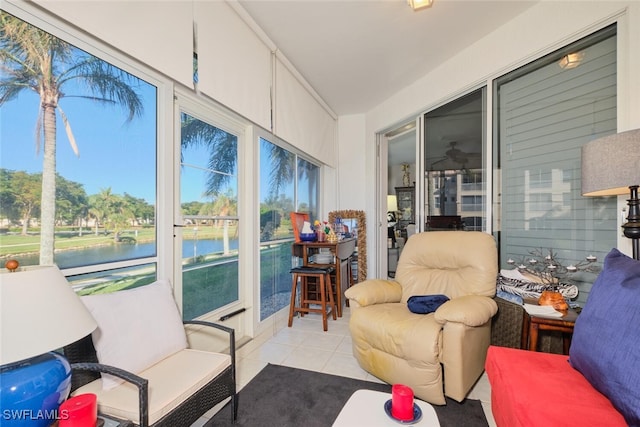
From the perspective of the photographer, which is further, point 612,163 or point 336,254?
point 336,254

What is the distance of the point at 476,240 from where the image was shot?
7.24ft

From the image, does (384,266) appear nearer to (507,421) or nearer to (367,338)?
(367,338)

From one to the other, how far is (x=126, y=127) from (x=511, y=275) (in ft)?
9.24

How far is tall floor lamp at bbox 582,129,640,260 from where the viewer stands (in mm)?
1333

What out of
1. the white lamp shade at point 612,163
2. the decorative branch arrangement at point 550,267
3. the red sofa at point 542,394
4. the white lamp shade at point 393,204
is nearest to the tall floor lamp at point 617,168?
the white lamp shade at point 612,163

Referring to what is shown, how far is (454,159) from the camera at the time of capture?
10.2ft

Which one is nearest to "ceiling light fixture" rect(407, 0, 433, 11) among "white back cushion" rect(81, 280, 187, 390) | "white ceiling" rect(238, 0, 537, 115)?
"white ceiling" rect(238, 0, 537, 115)

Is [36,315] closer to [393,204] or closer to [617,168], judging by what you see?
[617,168]

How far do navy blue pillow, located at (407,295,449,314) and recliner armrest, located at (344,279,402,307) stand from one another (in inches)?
9.5

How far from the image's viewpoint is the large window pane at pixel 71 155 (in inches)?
46.8

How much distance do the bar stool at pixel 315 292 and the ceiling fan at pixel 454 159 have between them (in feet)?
5.66

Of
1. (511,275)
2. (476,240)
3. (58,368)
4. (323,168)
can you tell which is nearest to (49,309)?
(58,368)

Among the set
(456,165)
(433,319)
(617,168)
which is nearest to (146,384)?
(433,319)

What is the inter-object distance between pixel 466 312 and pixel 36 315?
75.0 inches
